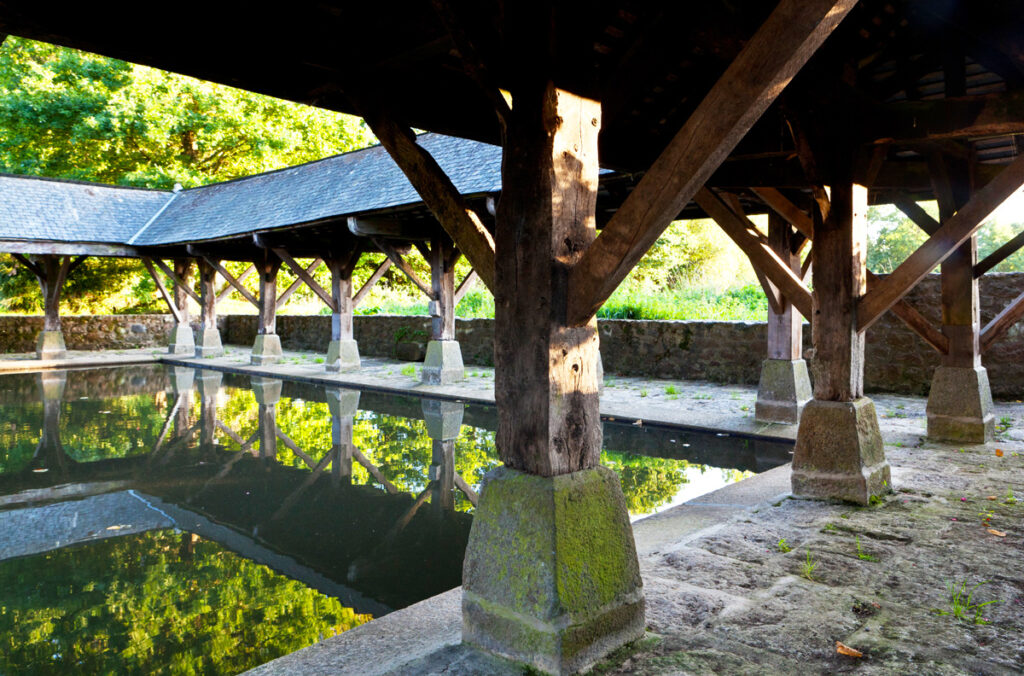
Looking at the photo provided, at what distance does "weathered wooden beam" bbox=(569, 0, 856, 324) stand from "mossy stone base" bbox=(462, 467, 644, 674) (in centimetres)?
61

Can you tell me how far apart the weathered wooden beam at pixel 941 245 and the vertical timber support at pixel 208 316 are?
15.7m

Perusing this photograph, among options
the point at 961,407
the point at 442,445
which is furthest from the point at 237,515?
the point at 961,407

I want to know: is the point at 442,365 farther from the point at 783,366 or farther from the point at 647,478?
the point at 647,478

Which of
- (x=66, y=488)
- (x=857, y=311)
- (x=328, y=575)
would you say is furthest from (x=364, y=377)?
(x=857, y=311)

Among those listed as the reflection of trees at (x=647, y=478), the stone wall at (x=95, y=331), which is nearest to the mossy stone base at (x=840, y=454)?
the reflection of trees at (x=647, y=478)

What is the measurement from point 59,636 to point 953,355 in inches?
256

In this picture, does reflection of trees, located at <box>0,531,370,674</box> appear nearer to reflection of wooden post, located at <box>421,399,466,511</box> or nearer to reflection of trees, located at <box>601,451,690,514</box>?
reflection of wooden post, located at <box>421,399,466,511</box>

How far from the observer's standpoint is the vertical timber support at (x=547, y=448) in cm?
211

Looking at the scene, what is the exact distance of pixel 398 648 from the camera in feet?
7.73

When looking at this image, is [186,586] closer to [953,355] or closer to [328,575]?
[328,575]

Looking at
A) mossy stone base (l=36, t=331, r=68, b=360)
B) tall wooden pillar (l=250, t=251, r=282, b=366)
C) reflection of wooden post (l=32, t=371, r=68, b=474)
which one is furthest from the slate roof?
tall wooden pillar (l=250, t=251, r=282, b=366)

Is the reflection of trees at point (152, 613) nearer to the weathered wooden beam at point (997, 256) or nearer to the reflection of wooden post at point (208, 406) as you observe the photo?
the reflection of wooden post at point (208, 406)

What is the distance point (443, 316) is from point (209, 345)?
8604 mm

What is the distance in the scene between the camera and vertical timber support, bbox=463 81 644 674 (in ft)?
6.92
